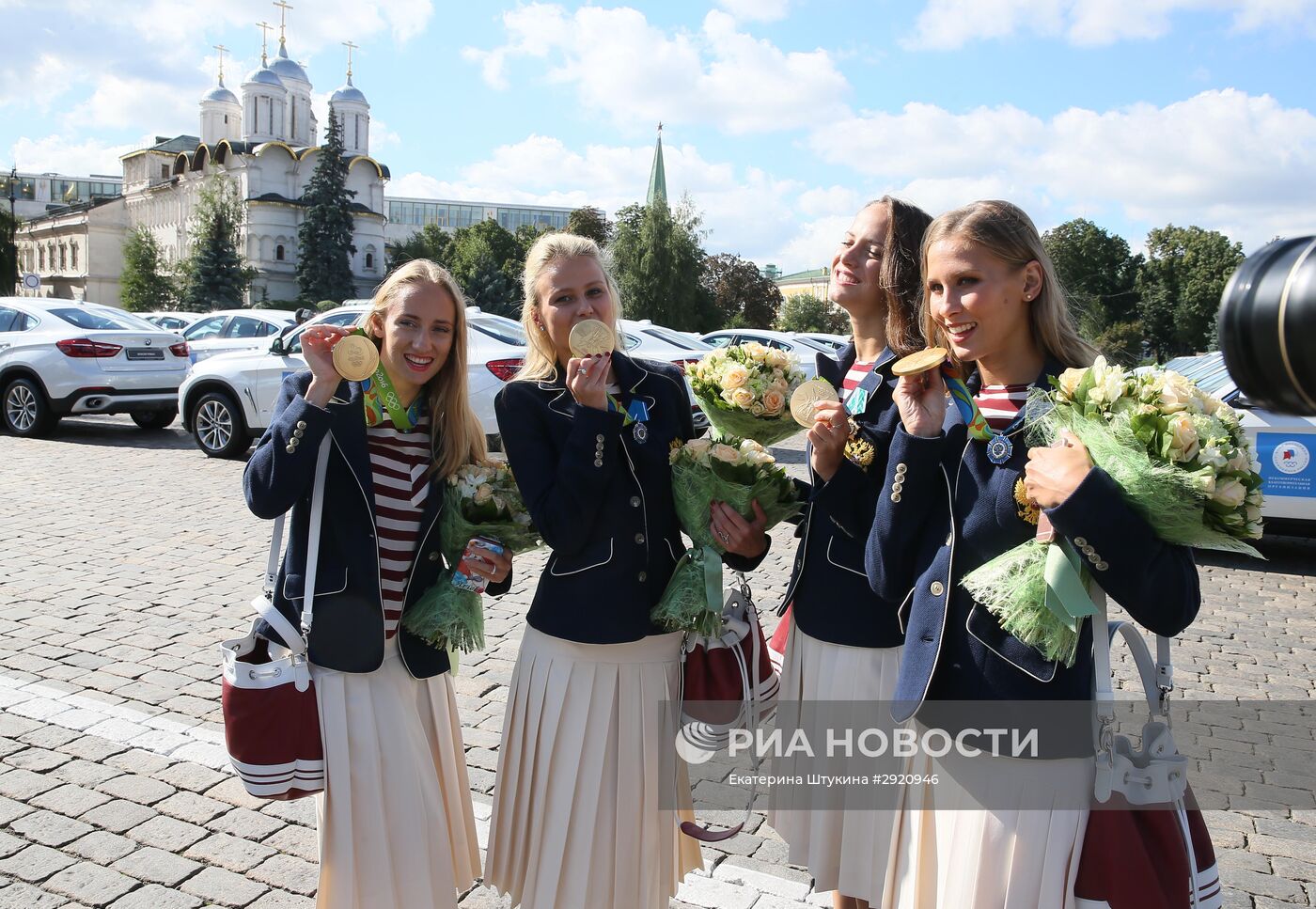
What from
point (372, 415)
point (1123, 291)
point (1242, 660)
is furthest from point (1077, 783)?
point (1123, 291)

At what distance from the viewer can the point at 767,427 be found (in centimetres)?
290

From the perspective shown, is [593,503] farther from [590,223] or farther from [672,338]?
[590,223]

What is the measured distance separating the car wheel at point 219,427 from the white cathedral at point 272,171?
73157mm

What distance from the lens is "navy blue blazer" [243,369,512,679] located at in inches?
107

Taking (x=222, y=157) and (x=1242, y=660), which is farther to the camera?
(x=222, y=157)

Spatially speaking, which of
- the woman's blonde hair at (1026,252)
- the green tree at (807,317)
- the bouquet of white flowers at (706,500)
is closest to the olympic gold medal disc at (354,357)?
the bouquet of white flowers at (706,500)

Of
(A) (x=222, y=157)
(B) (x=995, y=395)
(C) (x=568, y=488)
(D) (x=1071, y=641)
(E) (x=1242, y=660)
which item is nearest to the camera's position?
(D) (x=1071, y=641)

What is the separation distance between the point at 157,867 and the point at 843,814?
2352 millimetres

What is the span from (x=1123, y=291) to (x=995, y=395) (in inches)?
2660

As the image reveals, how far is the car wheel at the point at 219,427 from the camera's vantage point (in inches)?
493

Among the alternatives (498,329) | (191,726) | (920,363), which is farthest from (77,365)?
(920,363)

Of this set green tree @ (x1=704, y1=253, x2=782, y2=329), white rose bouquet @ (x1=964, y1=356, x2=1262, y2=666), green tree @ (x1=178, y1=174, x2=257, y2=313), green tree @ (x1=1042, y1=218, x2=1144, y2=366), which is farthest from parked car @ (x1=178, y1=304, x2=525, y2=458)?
green tree @ (x1=178, y1=174, x2=257, y2=313)

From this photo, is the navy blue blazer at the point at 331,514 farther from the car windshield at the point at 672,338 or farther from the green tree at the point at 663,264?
the green tree at the point at 663,264

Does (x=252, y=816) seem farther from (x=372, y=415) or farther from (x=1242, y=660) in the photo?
(x=1242, y=660)
